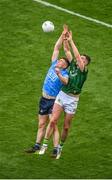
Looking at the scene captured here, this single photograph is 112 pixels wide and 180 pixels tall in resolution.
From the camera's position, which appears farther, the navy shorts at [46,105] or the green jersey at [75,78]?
the navy shorts at [46,105]

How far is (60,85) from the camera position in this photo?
17.0 m

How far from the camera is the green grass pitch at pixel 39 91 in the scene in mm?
16656

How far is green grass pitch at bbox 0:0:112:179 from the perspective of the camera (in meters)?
16.7

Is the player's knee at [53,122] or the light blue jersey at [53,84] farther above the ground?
the light blue jersey at [53,84]

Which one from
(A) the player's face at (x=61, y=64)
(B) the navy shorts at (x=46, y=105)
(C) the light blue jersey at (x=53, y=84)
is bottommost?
(B) the navy shorts at (x=46, y=105)

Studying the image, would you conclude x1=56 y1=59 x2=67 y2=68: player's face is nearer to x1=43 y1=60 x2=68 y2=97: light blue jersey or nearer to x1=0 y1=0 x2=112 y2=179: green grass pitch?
x1=43 y1=60 x2=68 y2=97: light blue jersey

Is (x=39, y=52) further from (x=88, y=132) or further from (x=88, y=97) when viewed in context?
(x=88, y=132)

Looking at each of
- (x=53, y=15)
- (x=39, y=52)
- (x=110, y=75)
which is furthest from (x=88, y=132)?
(x=53, y=15)

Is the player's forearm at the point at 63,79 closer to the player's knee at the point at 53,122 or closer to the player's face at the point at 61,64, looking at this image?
the player's face at the point at 61,64

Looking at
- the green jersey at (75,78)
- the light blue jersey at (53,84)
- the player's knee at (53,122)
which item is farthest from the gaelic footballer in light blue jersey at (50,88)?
the player's knee at (53,122)

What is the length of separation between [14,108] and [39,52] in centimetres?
332

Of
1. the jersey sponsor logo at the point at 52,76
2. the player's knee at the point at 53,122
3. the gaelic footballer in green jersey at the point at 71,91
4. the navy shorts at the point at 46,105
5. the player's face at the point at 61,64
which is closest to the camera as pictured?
the gaelic footballer in green jersey at the point at 71,91

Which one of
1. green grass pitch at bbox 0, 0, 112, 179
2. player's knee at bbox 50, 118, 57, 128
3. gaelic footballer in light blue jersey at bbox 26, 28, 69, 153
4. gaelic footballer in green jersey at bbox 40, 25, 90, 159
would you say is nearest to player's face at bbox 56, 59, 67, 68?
gaelic footballer in light blue jersey at bbox 26, 28, 69, 153

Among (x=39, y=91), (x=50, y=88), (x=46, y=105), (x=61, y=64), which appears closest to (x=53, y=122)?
(x=46, y=105)
